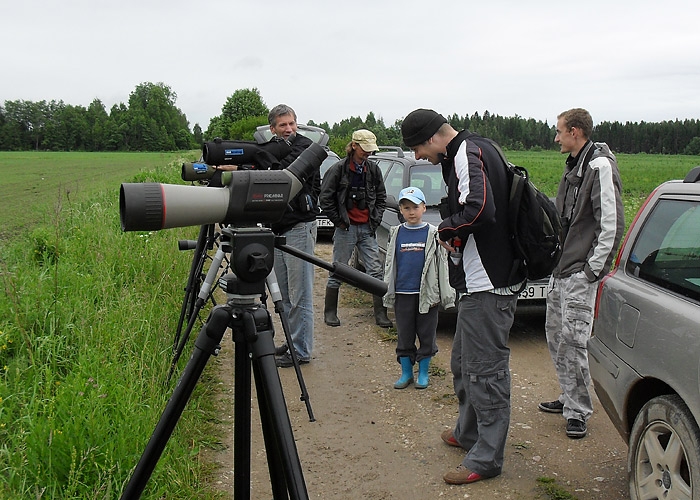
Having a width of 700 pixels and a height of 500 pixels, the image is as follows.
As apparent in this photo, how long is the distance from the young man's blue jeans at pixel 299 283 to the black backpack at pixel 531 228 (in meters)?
2.23

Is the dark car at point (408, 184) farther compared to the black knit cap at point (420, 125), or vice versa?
the dark car at point (408, 184)

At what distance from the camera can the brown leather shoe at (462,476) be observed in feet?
11.9

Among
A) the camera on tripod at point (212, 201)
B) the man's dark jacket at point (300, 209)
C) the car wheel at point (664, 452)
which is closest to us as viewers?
the camera on tripod at point (212, 201)

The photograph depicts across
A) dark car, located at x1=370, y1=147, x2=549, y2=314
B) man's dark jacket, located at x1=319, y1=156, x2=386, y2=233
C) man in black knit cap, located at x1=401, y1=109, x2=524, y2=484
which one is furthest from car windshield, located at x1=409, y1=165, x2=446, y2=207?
man in black knit cap, located at x1=401, y1=109, x2=524, y2=484

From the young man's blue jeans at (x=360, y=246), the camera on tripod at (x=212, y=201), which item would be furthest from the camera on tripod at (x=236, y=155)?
the young man's blue jeans at (x=360, y=246)

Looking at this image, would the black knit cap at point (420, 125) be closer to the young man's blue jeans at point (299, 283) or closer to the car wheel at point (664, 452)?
the car wheel at point (664, 452)

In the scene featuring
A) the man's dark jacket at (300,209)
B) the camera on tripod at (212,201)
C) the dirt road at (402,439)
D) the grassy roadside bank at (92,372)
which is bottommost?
the dirt road at (402,439)

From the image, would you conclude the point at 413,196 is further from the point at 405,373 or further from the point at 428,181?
the point at 428,181

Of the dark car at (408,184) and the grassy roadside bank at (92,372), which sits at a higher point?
the dark car at (408,184)

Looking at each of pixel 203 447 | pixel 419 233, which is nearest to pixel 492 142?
pixel 419 233

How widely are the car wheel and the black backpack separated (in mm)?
873

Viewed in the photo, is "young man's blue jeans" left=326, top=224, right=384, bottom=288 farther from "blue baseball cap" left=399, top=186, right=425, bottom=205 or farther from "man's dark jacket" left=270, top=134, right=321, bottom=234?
"blue baseball cap" left=399, top=186, right=425, bottom=205

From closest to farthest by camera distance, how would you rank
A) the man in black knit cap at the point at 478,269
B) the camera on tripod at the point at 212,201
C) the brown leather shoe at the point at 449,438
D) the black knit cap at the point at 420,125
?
the camera on tripod at the point at 212,201, the man in black knit cap at the point at 478,269, the black knit cap at the point at 420,125, the brown leather shoe at the point at 449,438

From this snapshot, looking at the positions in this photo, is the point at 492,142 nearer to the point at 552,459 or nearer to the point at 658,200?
the point at 658,200
